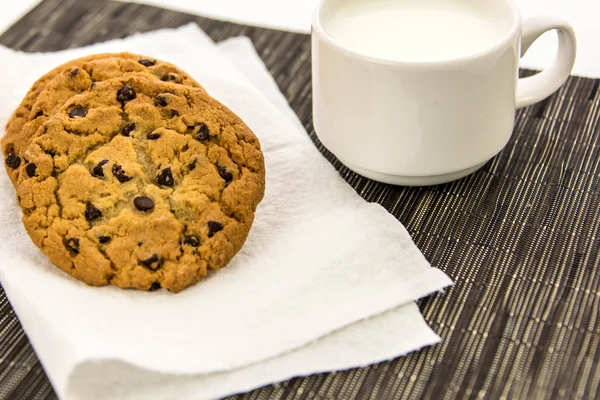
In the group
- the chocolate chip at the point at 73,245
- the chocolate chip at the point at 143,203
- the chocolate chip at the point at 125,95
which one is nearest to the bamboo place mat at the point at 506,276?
the chocolate chip at the point at 73,245

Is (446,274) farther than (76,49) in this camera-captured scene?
No

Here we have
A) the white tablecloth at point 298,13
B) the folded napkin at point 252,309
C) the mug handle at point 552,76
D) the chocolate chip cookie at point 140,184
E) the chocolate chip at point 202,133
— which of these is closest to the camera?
the folded napkin at point 252,309

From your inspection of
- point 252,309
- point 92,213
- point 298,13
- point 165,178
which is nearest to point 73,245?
point 92,213

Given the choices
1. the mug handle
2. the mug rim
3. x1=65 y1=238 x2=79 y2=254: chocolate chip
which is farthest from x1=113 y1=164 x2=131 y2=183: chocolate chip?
the mug handle

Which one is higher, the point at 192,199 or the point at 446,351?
the point at 192,199

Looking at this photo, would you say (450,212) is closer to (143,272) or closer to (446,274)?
(446,274)

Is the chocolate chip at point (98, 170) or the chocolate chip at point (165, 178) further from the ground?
the chocolate chip at point (98, 170)

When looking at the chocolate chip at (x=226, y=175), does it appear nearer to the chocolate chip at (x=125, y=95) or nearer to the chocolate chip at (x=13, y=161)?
the chocolate chip at (x=125, y=95)

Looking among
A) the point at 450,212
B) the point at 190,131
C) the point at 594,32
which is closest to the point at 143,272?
the point at 190,131
